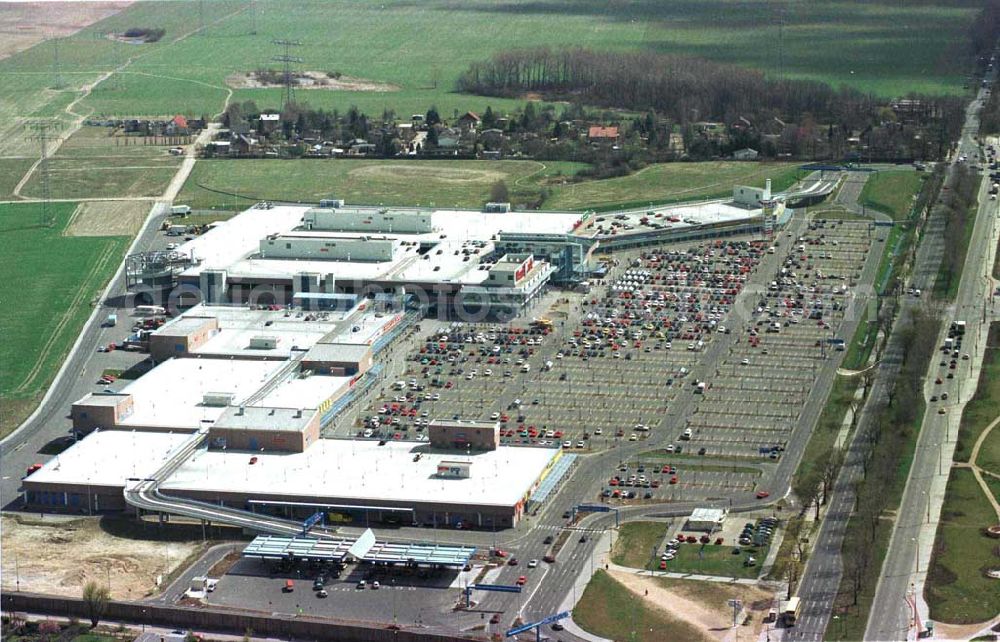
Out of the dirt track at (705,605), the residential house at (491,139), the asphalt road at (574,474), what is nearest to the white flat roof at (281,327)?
the asphalt road at (574,474)

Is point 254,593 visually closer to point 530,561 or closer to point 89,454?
point 530,561

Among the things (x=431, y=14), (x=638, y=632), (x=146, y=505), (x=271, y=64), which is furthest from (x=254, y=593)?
(x=431, y=14)

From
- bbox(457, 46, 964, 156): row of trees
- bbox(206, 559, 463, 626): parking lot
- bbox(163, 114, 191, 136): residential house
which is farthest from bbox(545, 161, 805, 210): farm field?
bbox(206, 559, 463, 626): parking lot

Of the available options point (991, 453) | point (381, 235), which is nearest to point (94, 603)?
point (991, 453)

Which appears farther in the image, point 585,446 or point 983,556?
→ point 585,446

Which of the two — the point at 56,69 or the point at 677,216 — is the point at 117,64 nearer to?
the point at 56,69

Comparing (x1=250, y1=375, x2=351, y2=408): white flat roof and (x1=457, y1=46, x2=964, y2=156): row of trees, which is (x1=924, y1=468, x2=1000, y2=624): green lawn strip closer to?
(x1=250, y1=375, x2=351, y2=408): white flat roof

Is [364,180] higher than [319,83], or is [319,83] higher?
[319,83]

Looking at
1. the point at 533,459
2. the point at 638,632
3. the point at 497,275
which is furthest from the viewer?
the point at 497,275
